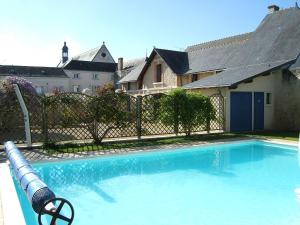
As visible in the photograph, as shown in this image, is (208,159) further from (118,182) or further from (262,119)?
(262,119)

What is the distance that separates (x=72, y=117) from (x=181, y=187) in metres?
7.05

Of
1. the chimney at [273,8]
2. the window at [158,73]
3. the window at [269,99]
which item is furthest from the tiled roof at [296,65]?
the window at [158,73]

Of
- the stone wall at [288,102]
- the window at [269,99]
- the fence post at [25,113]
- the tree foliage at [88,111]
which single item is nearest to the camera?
the fence post at [25,113]

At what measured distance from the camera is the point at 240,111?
67.2 feet

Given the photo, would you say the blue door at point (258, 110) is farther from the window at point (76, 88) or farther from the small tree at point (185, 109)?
the window at point (76, 88)

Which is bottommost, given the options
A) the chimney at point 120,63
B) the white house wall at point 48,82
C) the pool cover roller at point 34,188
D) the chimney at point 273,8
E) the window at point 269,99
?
the pool cover roller at point 34,188

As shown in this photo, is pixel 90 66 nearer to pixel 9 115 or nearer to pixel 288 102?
pixel 288 102

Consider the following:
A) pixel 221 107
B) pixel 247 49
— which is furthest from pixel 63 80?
pixel 221 107

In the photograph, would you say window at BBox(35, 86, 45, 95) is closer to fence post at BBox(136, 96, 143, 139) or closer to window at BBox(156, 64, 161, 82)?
window at BBox(156, 64, 161, 82)

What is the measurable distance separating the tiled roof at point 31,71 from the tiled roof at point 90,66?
1.73m

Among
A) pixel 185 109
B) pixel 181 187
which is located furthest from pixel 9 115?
pixel 181 187

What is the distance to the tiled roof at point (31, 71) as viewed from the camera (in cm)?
5209

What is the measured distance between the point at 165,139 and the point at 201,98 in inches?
120

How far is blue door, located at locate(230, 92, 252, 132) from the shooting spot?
2016 cm
